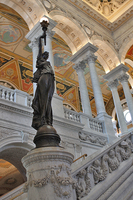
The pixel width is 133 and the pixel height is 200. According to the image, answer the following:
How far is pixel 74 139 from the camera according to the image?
25.6 feet

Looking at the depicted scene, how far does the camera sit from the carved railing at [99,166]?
116 inches

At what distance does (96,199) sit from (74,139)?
489cm

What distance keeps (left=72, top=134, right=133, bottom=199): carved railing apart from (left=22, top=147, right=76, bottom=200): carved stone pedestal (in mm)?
244

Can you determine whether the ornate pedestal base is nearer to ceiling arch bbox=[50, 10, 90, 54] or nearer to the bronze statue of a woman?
the bronze statue of a woman

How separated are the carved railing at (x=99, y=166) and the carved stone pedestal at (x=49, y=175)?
244mm

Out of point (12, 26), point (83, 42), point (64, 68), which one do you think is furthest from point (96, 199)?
point (64, 68)

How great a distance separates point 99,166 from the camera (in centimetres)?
337

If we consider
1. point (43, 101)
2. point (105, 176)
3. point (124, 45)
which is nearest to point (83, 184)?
point (105, 176)

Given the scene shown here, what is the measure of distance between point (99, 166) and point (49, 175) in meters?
1.10

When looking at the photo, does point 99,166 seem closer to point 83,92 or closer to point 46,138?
point 46,138

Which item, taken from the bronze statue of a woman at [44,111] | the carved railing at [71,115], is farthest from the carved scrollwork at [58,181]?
the carved railing at [71,115]

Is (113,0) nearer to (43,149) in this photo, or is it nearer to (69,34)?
(69,34)

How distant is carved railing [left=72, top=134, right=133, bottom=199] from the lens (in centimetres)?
295

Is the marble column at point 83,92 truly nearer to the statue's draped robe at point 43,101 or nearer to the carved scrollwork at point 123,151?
the carved scrollwork at point 123,151
